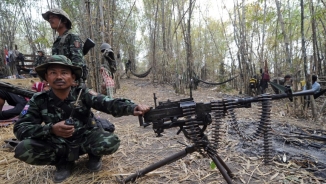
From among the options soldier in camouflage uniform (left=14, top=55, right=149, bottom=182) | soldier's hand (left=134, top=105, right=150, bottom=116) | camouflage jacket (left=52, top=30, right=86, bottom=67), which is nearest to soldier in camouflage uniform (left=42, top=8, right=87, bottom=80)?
camouflage jacket (left=52, top=30, right=86, bottom=67)

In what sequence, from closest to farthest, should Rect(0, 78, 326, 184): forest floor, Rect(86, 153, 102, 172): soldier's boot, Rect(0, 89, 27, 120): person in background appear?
1. Rect(0, 78, 326, 184): forest floor
2. Rect(86, 153, 102, 172): soldier's boot
3. Rect(0, 89, 27, 120): person in background

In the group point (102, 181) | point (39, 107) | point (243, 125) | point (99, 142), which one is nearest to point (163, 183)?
point (102, 181)

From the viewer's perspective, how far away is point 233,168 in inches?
86.4

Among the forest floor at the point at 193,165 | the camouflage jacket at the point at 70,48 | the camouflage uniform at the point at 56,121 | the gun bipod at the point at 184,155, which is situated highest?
the camouflage jacket at the point at 70,48

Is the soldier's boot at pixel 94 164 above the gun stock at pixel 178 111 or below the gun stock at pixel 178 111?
below

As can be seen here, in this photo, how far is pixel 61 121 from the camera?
1775mm

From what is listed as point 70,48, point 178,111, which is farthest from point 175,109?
point 70,48

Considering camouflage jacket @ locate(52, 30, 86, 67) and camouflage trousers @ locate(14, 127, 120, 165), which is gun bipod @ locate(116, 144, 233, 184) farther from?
camouflage jacket @ locate(52, 30, 86, 67)

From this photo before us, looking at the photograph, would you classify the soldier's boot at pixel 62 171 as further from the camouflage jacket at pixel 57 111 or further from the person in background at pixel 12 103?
the person in background at pixel 12 103

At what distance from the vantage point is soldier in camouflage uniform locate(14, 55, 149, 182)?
184 cm

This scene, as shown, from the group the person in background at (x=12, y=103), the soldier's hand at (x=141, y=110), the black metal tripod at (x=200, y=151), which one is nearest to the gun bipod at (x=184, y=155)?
the black metal tripod at (x=200, y=151)

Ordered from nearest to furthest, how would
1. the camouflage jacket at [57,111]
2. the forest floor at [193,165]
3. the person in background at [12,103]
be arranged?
the camouflage jacket at [57,111], the forest floor at [193,165], the person in background at [12,103]

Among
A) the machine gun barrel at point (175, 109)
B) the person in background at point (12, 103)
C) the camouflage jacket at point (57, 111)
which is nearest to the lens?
the machine gun barrel at point (175, 109)

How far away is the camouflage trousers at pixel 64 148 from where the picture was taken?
1.84 metres
